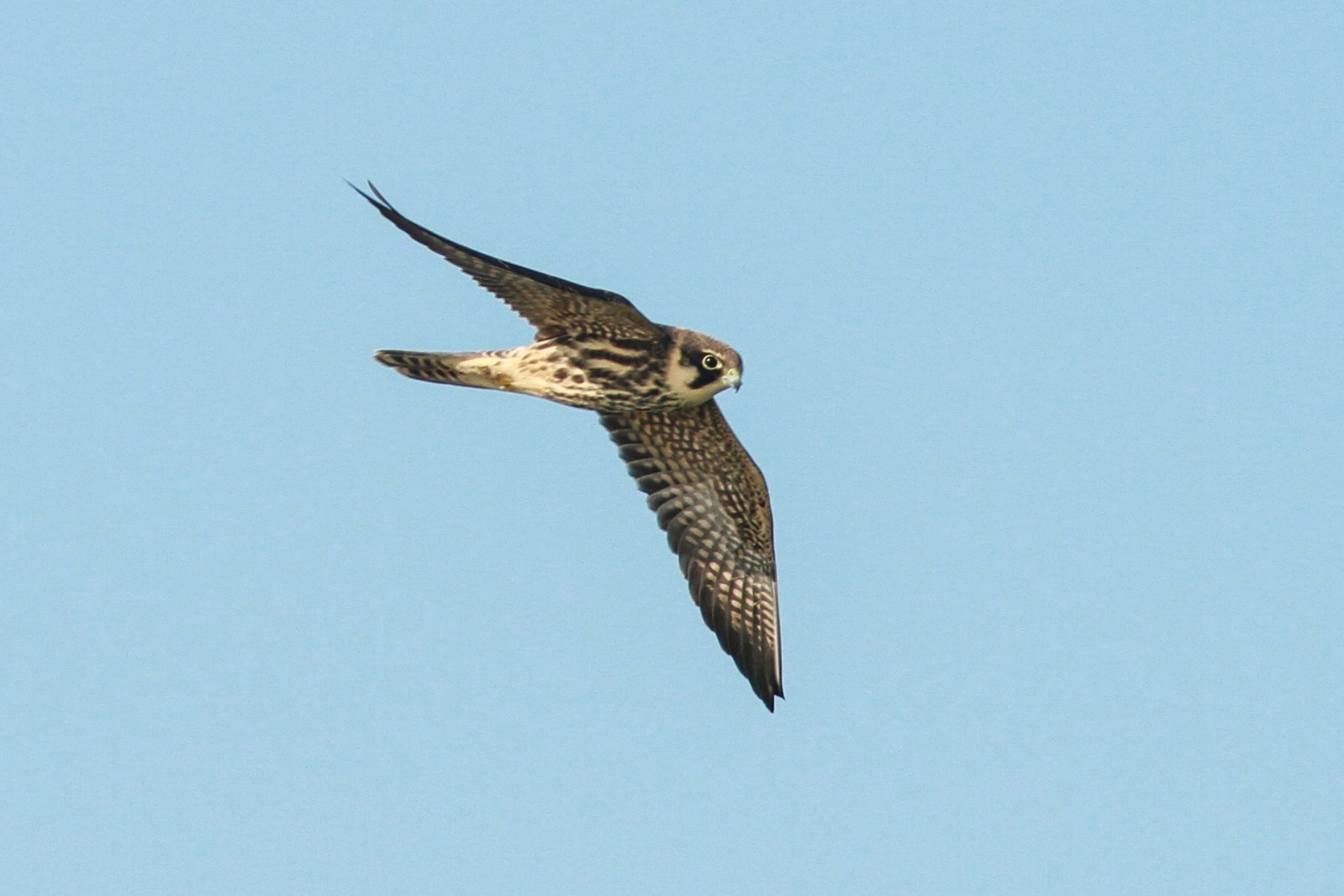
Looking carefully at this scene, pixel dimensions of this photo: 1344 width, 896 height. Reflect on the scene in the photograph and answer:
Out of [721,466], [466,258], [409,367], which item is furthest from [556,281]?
[721,466]

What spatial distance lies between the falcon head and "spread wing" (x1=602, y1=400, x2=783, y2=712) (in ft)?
3.67

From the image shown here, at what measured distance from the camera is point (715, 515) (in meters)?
15.7

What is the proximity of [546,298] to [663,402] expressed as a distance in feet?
4.06

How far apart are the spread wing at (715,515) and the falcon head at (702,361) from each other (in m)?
1.12

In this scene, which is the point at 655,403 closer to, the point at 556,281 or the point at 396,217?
the point at 556,281

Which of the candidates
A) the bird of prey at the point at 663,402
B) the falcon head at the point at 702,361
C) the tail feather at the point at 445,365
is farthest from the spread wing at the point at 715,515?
the tail feather at the point at 445,365

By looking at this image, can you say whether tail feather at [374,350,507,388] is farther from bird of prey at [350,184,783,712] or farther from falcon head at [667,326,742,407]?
falcon head at [667,326,742,407]

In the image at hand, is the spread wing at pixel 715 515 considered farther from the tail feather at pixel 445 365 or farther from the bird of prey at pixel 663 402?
the tail feather at pixel 445 365

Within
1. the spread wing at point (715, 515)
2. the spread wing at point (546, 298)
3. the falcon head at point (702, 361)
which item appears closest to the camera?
the spread wing at point (546, 298)

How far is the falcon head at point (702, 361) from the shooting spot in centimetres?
1405

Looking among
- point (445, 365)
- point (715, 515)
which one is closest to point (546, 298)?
point (445, 365)

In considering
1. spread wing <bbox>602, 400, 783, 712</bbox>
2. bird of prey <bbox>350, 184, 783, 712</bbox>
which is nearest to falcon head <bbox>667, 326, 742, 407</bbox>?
bird of prey <bbox>350, 184, 783, 712</bbox>

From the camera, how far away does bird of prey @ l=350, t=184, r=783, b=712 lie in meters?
13.8

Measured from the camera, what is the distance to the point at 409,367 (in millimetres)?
14141
